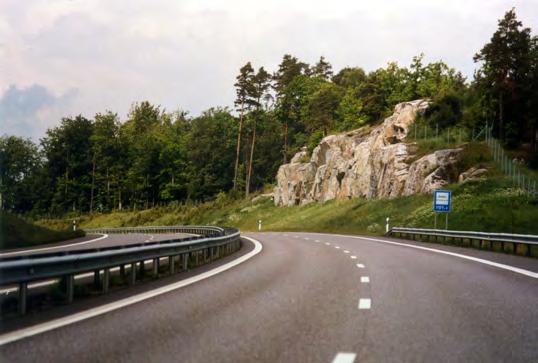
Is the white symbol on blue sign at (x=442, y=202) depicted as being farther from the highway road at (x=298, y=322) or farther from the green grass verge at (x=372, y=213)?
the highway road at (x=298, y=322)

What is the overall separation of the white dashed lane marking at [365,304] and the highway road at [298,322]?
28 mm

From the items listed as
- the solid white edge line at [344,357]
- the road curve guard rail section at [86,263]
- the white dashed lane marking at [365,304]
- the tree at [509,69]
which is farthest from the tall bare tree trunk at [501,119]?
the solid white edge line at [344,357]

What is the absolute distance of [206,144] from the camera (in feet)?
395

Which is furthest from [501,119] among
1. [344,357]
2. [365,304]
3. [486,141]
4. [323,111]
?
[344,357]

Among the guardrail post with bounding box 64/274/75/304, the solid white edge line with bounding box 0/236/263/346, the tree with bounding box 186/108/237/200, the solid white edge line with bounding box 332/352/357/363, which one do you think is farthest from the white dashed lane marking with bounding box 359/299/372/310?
the tree with bounding box 186/108/237/200

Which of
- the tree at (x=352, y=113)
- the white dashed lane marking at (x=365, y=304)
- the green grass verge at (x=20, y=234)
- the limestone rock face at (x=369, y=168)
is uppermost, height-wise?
the tree at (x=352, y=113)

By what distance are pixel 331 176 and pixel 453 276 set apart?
5984 centimetres

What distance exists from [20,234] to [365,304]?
1001 inches

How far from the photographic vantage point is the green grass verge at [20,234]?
29531mm

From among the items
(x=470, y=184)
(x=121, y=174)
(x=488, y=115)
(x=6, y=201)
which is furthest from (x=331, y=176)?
(x=6, y=201)

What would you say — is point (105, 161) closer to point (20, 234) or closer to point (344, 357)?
point (20, 234)

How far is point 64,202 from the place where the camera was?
388 ft

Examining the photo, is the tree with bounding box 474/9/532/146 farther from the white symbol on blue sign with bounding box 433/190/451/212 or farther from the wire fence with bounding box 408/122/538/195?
the white symbol on blue sign with bounding box 433/190/451/212

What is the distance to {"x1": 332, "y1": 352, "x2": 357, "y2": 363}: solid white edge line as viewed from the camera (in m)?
5.66
